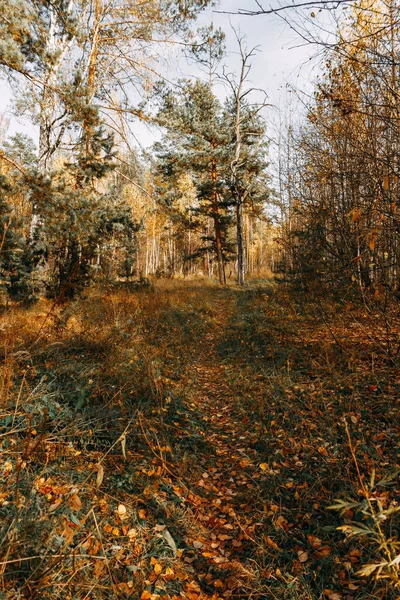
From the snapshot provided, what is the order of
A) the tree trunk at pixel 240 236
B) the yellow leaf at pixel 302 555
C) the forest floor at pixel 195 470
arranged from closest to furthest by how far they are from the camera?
the forest floor at pixel 195 470
the yellow leaf at pixel 302 555
the tree trunk at pixel 240 236

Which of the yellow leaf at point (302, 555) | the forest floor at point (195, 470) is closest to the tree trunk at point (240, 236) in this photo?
the forest floor at point (195, 470)

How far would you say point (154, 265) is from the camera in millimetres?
35406

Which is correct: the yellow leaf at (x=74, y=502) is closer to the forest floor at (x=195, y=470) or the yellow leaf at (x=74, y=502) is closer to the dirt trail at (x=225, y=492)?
the forest floor at (x=195, y=470)

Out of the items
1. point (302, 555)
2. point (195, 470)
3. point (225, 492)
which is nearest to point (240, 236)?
point (195, 470)

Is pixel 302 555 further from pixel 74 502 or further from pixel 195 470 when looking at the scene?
pixel 74 502

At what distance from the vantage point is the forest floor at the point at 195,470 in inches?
96.1

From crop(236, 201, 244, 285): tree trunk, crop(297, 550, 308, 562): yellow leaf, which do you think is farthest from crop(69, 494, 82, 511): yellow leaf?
crop(236, 201, 244, 285): tree trunk

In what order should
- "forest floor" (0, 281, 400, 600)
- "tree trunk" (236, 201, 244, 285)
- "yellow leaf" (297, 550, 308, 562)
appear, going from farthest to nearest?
"tree trunk" (236, 201, 244, 285)
"yellow leaf" (297, 550, 308, 562)
"forest floor" (0, 281, 400, 600)

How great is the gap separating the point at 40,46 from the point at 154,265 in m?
29.4

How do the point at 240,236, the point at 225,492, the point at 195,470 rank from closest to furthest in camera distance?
the point at 225,492, the point at 195,470, the point at 240,236

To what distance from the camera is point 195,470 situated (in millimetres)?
3902

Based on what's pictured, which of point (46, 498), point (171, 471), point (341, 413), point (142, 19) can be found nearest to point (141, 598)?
point (46, 498)

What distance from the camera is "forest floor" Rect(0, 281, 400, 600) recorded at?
8.01ft

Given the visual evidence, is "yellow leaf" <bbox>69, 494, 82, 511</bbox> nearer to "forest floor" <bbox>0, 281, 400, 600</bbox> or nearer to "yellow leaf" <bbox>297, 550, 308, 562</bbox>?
"forest floor" <bbox>0, 281, 400, 600</bbox>
